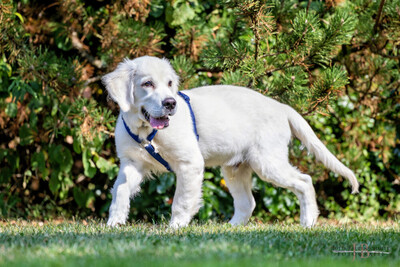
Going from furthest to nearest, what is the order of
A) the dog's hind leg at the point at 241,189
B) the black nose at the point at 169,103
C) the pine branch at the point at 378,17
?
the pine branch at the point at 378,17, the dog's hind leg at the point at 241,189, the black nose at the point at 169,103

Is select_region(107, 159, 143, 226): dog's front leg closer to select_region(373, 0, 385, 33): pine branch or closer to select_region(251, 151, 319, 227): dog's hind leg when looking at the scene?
select_region(251, 151, 319, 227): dog's hind leg

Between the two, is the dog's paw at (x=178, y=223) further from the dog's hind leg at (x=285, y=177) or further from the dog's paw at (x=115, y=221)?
the dog's hind leg at (x=285, y=177)

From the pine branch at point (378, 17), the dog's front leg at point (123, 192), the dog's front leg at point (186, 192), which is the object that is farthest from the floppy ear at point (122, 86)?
the pine branch at point (378, 17)

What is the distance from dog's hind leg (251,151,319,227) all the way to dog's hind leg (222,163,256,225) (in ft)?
1.08

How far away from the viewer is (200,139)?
4.73 meters

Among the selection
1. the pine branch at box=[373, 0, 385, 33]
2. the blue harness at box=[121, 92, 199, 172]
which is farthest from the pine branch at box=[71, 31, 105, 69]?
the pine branch at box=[373, 0, 385, 33]

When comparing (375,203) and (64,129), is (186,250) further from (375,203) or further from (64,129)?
(375,203)

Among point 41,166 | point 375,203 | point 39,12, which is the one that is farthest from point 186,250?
point 375,203

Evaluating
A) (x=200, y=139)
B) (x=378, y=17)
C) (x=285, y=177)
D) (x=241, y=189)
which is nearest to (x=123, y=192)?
(x=200, y=139)

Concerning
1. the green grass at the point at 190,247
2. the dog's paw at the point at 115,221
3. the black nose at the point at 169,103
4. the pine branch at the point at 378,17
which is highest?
the pine branch at the point at 378,17

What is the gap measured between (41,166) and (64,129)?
618mm

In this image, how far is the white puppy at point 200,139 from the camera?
4336 millimetres

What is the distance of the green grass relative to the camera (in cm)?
276

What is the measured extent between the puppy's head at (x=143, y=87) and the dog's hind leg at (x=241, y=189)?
1117 millimetres
